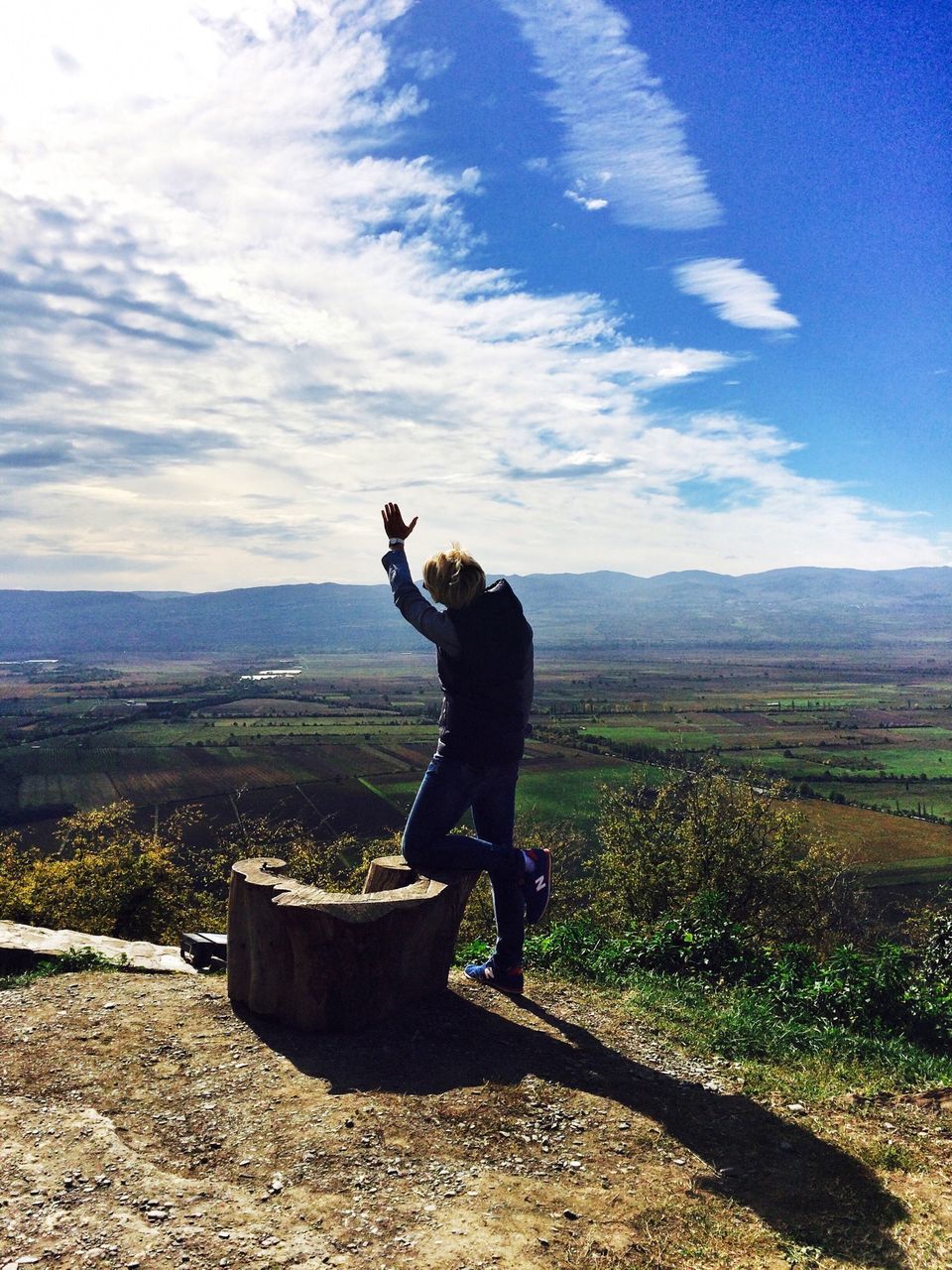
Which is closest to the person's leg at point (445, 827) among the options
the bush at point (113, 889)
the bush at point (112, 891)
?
the bush at point (113, 889)

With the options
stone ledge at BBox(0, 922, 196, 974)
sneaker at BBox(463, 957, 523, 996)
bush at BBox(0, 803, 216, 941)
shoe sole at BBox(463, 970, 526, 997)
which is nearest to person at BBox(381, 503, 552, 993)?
sneaker at BBox(463, 957, 523, 996)

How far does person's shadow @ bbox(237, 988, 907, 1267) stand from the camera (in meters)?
3.97

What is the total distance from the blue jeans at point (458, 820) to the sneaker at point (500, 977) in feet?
3.08

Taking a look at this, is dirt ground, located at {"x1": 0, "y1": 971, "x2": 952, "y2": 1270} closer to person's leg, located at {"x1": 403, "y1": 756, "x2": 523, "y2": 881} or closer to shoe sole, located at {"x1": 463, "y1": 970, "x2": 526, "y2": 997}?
shoe sole, located at {"x1": 463, "y1": 970, "x2": 526, "y2": 997}

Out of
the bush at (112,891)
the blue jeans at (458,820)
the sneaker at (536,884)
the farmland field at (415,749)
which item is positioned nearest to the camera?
the blue jeans at (458,820)

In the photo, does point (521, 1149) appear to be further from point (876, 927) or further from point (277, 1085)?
point (876, 927)

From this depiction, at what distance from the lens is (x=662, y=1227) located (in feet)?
12.7

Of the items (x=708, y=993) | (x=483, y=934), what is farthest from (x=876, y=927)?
(x=708, y=993)

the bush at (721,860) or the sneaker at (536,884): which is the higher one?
the sneaker at (536,884)

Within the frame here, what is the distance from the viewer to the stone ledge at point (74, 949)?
8.23 metres

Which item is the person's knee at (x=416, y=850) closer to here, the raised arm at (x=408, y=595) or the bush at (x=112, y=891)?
the raised arm at (x=408, y=595)

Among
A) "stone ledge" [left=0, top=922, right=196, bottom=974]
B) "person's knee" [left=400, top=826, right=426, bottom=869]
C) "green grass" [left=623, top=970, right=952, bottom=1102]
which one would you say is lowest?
"stone ledge" [left=0, top=922, right=196, bottom=974]

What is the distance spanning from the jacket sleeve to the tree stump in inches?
82.5

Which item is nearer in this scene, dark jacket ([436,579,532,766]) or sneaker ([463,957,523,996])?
dark jacket ([436,579,532,766])
